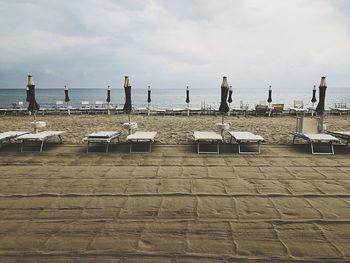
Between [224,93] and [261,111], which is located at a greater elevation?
[224,93]

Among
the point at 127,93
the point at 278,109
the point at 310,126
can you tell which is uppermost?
the point at 127,93

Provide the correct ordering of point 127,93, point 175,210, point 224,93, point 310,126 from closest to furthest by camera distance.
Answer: point 175,210, point 310,126, point 224,93, point 127,93

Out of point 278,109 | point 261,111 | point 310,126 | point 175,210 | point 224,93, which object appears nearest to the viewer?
point 175,210

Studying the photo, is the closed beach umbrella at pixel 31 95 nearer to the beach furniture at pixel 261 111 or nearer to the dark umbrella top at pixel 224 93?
the dark umbrella top at pixel 224 93

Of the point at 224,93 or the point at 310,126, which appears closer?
the point at 310,126

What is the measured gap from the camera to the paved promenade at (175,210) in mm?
2775

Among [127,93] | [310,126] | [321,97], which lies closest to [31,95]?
[127,93]

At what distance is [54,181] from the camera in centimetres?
495

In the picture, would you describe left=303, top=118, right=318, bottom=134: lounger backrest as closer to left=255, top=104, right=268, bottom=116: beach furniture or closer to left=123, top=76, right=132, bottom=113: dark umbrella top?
A: left=123, top=76, right=132, bottom=113: dark umbrella top

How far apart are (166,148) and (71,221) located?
439 centimetres

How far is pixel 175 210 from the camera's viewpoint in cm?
373

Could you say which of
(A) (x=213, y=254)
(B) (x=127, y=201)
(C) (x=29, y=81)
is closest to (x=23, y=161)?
(C) (x=29, y=81)

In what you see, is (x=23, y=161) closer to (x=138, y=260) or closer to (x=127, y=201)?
(x=127, y=201)

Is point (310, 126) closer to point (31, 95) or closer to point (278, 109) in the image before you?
point (31, 95)
